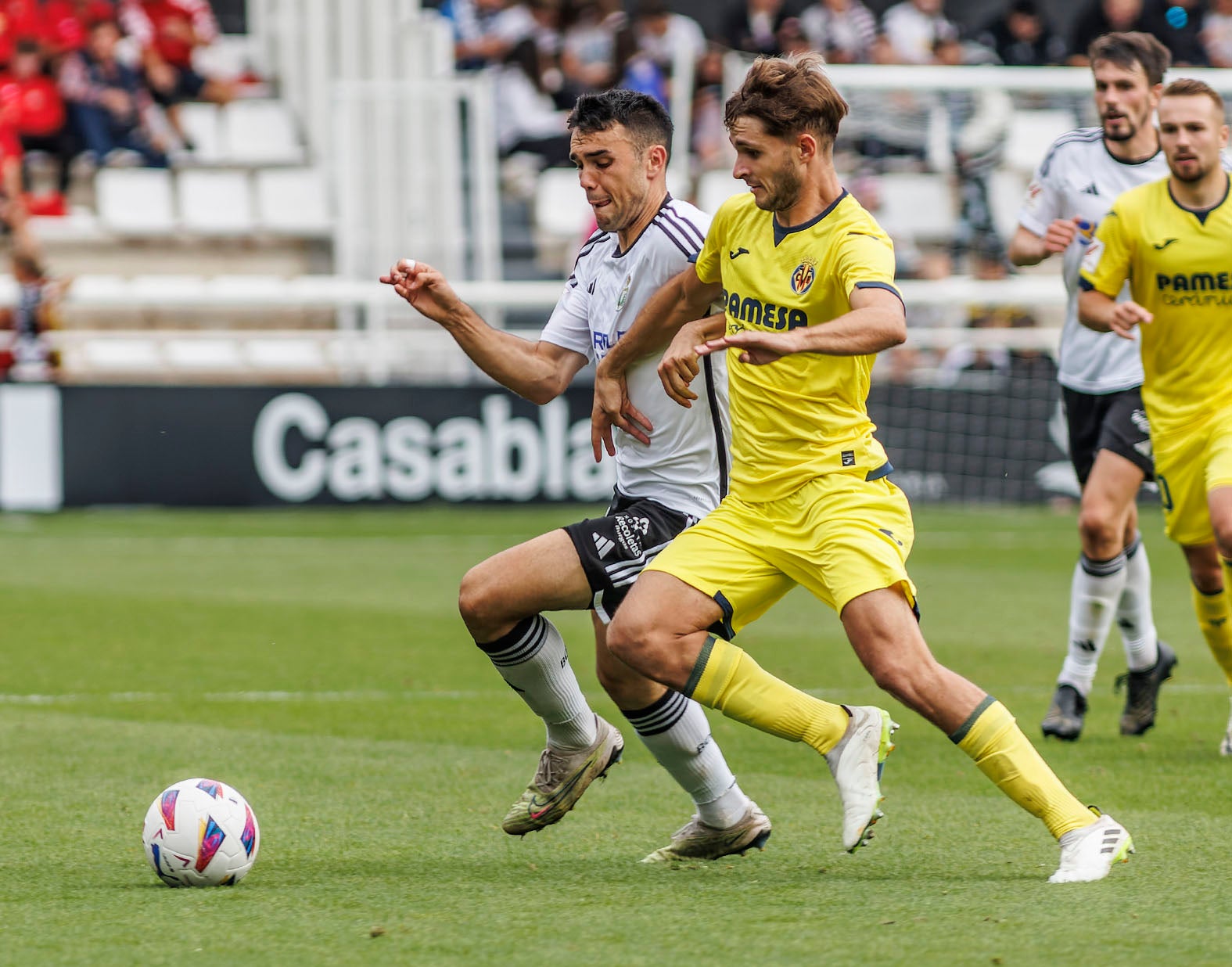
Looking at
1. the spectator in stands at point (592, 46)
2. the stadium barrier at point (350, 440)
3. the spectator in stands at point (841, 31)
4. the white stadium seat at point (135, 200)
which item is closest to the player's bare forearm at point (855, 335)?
the stadium barrier at point (350, 440)

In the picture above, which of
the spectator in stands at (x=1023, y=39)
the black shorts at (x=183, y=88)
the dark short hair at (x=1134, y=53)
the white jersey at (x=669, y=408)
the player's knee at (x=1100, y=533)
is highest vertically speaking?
the spectator in stands at (x=1023, y=39)

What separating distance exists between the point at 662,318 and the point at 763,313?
44cm

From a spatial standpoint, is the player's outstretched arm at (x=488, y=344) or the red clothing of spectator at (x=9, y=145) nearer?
the player's outstretched arm at (x=488, y=344)

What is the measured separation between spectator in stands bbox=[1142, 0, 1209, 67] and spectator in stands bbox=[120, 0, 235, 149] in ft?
32.0

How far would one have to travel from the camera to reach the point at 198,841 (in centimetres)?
454

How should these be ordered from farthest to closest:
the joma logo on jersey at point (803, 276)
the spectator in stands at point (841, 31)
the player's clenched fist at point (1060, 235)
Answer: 1. the spectator in stands at point (841, 31)
2. the player's clenched fist at point (1060, 235)
3. the joma logo on jersey at point (803, 276)

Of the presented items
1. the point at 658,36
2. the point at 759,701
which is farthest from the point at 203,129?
the point at 759,701

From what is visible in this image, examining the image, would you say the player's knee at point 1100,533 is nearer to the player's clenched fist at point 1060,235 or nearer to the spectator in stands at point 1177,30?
the player's clenched fist at point 1060,235

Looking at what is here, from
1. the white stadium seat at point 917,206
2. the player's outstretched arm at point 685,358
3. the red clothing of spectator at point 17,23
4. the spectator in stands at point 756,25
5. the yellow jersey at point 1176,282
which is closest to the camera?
the player's outstretched arm at point 685,358

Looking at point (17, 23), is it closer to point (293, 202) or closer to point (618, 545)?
point (293, 202)

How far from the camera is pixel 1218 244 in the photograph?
6.27m

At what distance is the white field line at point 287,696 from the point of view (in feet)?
25.3

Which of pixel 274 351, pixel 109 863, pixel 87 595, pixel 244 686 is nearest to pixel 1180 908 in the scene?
pixel 109 863

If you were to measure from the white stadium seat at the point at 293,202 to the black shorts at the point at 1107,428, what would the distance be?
12491mm
